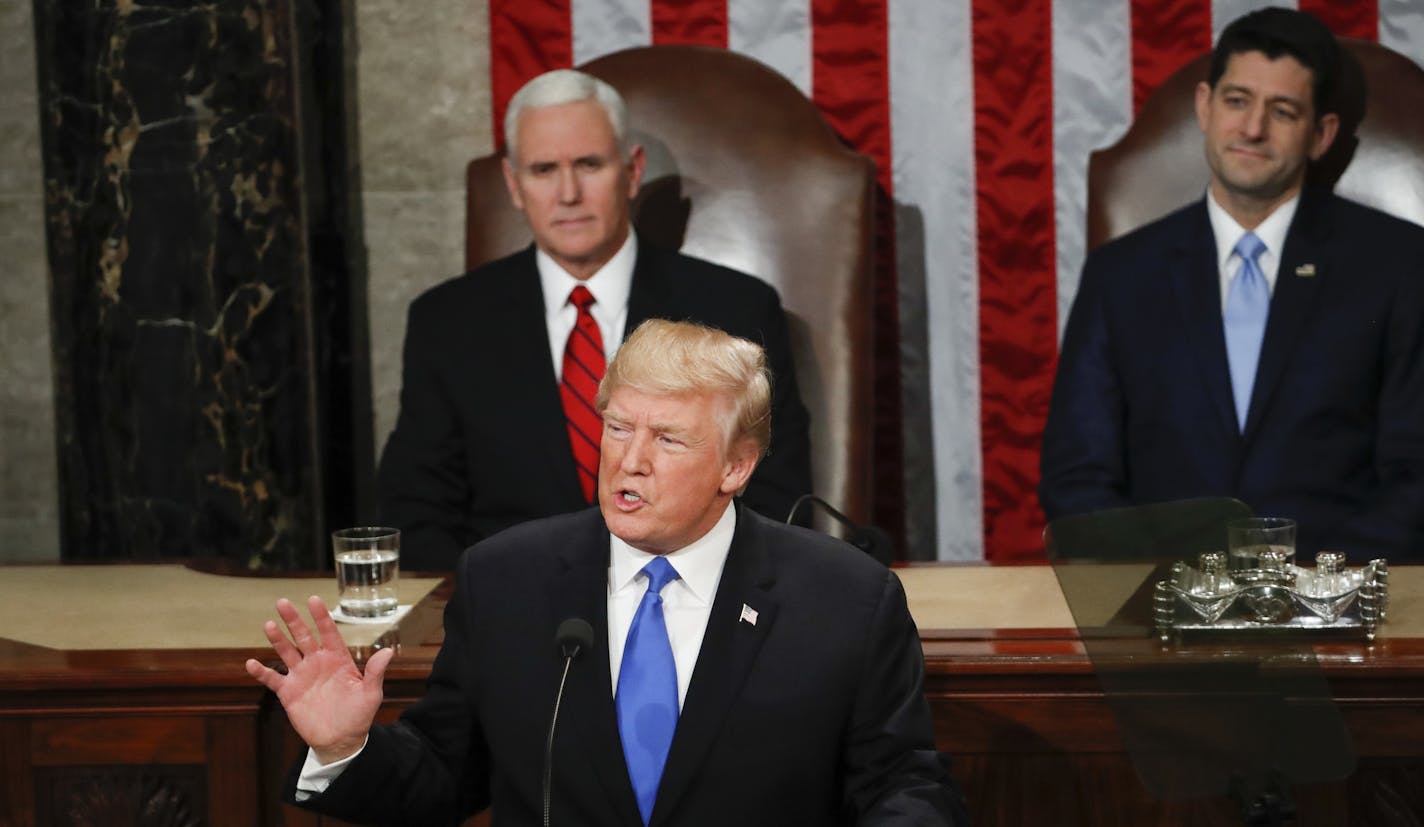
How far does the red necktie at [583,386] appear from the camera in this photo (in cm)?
362

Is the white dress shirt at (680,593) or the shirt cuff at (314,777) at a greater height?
the white dress shirt at (680,593)

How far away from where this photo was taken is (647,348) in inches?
81.0

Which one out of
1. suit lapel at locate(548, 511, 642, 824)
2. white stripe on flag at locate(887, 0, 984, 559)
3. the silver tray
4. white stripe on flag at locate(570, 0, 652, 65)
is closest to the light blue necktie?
white stripe on flag at locate(887, 0, 984, 559)

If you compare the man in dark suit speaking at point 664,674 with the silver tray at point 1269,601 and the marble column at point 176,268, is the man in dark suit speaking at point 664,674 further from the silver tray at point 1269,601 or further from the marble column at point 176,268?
the marble column at point 176,268

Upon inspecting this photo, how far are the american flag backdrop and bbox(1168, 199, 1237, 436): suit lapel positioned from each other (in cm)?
71

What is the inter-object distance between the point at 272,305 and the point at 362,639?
1.68m

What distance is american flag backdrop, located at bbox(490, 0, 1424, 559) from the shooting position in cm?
430

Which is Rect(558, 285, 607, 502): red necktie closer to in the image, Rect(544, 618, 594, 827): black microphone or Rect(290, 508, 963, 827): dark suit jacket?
Rect(290, 508, 963, 827): dark suit jacket

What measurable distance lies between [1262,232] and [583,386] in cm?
145

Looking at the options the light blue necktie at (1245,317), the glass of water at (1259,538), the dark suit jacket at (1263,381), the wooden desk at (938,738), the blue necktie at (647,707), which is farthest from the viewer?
the light blue necktie at (1245,317)

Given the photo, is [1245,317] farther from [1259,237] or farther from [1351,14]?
[1351,14]

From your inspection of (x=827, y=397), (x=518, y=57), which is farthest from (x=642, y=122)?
(x=827, y=397)

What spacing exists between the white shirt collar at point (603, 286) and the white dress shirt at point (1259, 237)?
1.23 metres

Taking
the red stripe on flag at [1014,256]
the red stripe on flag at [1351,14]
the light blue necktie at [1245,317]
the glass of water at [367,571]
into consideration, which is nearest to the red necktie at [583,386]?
the glass of water at [367,571]
